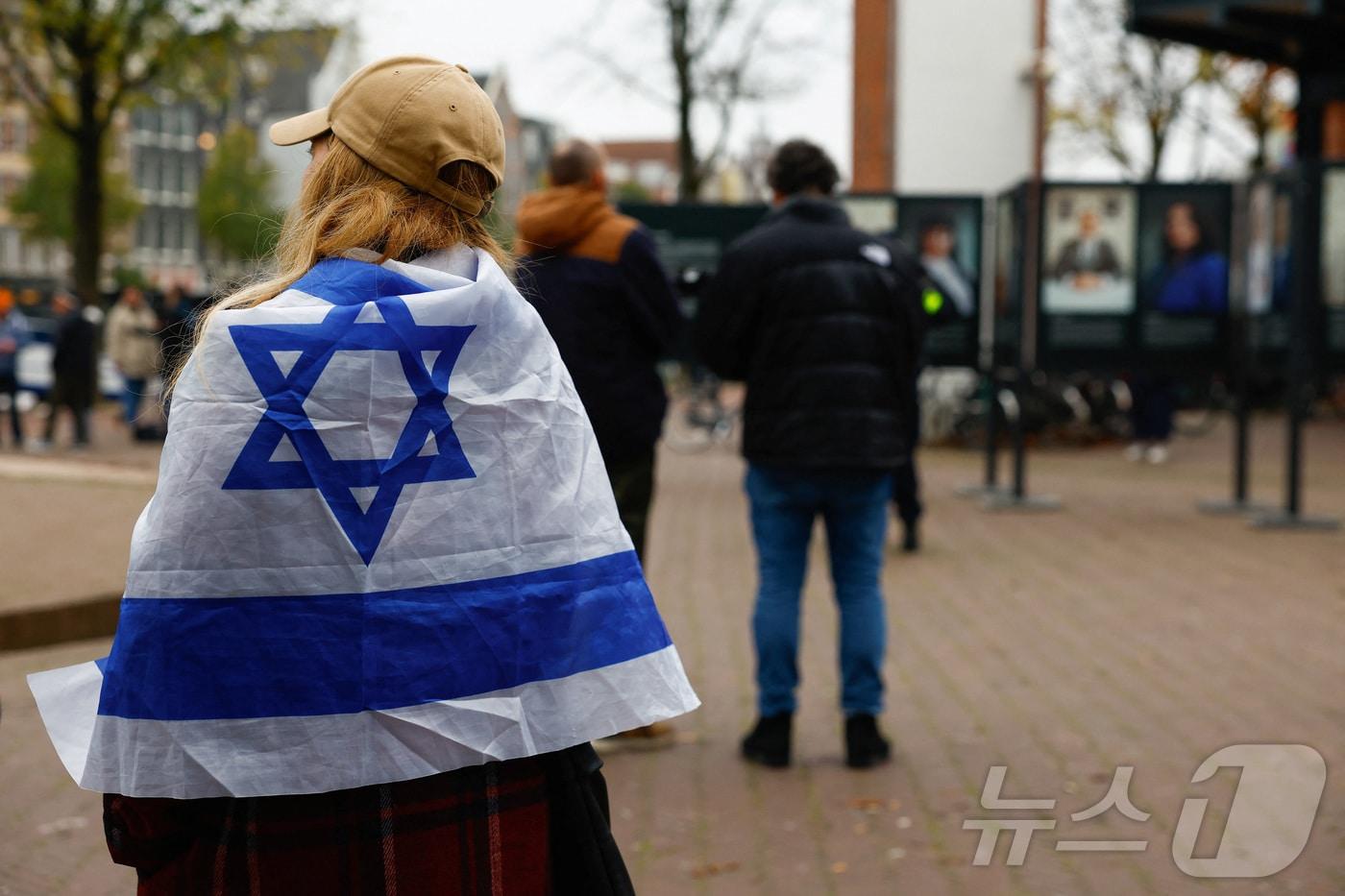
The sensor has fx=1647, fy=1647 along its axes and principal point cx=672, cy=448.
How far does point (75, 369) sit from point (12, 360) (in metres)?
0.84

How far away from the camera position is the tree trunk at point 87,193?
25656 millimetres

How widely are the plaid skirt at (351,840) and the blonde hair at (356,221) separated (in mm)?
530

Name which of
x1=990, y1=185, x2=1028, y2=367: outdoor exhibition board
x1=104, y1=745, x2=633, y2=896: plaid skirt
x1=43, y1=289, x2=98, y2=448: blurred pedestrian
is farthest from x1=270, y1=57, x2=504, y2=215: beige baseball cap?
x1=43, y1=289, x2=98, y2=448: blurred pedestrian

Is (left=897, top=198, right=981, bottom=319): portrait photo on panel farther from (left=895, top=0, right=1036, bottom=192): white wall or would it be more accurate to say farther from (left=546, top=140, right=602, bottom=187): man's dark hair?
(left=895, top=0, right=1036, bottom=192): white wall

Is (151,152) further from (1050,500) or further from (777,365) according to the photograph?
(777,365)

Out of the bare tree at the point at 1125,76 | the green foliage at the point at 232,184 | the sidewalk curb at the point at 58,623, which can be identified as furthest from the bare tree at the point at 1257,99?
the green foliage at the point at 232,184

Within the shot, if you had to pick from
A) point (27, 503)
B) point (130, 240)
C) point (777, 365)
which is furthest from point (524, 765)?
point (130, 240)

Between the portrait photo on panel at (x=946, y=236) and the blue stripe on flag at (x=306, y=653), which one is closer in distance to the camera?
the blue stripe on flag at (x=306, y=653)

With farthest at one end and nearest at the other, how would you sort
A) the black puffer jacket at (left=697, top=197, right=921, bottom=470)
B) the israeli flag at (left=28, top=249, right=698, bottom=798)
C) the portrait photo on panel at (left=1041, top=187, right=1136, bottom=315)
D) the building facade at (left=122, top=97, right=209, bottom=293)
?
the building facade at (left=122, top=97, right=209, bottom=293), the portrait photo on panel at (left=1041, top=187, right=1136, bottom=315), the black puffer jacket at (left=697, top=197, right=921, bottom=470), the israeli flag at (left=28, top=249, right=698, bottom=798)

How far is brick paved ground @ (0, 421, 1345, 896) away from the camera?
4.30 meters

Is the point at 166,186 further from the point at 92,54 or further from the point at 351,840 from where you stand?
the point at 351,840

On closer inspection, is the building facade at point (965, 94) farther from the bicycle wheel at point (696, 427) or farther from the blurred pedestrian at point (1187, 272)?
the blurred pedestrian at point (1187, 272)

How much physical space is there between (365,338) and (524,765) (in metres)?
0.57

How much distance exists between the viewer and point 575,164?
5.27m
